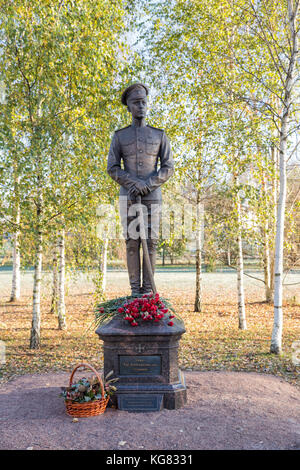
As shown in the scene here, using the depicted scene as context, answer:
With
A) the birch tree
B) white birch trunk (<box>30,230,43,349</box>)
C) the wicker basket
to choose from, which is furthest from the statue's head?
white birch trunk (<box>30,230,43,349</box>)

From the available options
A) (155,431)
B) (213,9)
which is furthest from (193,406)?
(213,9)

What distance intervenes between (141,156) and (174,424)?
337 cm

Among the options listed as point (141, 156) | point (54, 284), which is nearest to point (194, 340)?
point (54, 284)

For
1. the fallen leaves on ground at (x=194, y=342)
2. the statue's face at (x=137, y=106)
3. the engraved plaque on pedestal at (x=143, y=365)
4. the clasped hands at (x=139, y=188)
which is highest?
the statue's face at (x=137, y=106)

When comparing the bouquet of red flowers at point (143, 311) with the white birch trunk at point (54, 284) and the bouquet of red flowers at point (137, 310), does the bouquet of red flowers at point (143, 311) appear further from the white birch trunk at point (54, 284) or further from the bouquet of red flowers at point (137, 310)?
the white birch trunk at point (54, 284)

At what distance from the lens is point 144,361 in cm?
486

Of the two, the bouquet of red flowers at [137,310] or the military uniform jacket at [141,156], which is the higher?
the military uniform jacket at [141,156]

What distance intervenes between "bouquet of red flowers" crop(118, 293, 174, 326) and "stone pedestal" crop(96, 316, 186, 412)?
84mm

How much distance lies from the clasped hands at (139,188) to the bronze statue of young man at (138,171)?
1 centimetres

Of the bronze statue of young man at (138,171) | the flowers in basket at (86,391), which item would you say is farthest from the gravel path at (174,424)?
the bronze statue of young man at (138,171)

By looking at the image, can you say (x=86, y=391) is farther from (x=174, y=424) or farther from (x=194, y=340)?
(x=194, y=340)

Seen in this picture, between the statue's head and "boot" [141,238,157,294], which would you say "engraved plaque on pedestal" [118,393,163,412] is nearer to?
"boot" [141,238,157,294]

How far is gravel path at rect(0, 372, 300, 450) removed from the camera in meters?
3.88

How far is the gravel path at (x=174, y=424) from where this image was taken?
3877 millimetres
